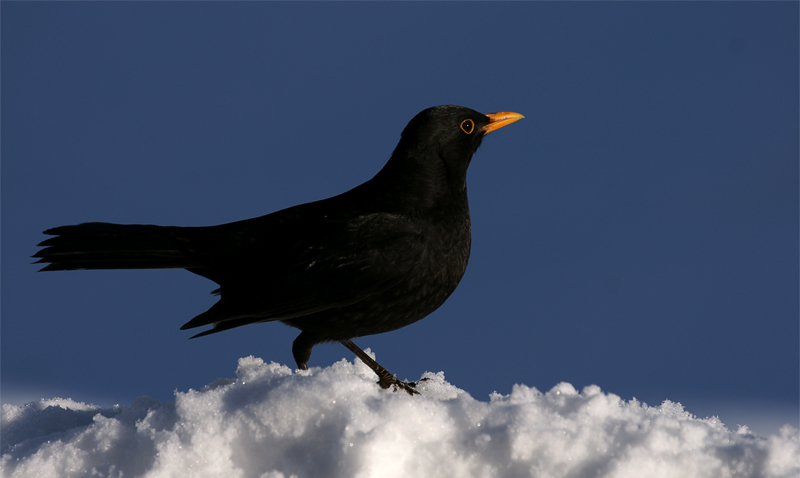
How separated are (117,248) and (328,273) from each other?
5.86 feet

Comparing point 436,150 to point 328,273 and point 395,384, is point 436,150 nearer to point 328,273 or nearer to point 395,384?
point 328,273

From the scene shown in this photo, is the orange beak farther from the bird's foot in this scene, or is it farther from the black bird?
the bird's foot

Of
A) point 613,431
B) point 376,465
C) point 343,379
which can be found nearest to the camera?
point 376,465

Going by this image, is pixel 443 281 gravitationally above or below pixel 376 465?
above

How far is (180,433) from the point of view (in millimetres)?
3797

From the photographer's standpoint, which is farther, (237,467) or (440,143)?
(440,143)

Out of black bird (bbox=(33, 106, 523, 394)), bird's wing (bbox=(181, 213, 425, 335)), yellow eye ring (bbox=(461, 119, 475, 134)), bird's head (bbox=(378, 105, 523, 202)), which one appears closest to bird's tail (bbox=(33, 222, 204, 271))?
black bird (bbox=(33, 106, 523, 394))

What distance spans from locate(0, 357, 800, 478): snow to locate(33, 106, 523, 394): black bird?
90 cm

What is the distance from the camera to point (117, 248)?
211 inches

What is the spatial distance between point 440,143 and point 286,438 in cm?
271

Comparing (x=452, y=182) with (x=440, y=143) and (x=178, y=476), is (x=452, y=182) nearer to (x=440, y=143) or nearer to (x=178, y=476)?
(x=440, y=143)

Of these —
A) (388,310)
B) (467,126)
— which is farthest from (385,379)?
(467,126)

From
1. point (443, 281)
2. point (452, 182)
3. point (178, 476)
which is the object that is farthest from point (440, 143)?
point (178, 476)

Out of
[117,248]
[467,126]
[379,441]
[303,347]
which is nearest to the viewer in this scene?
[379,441]
